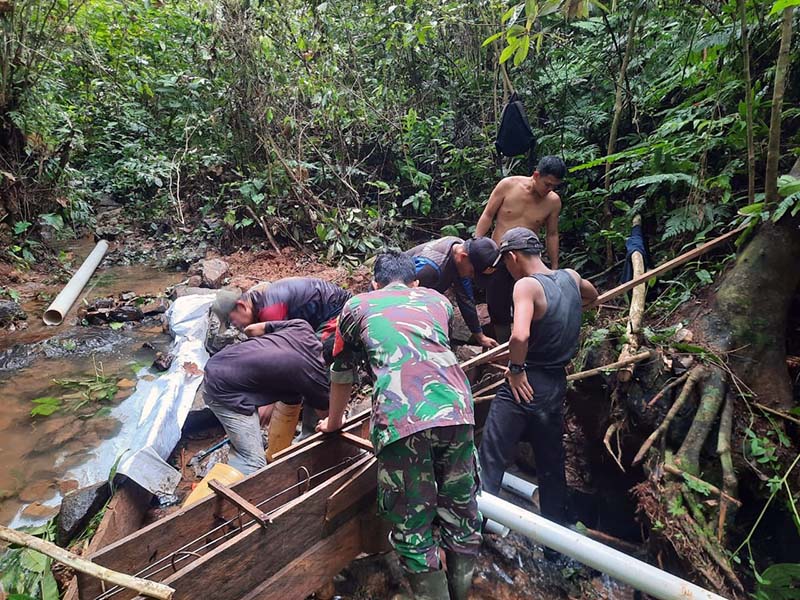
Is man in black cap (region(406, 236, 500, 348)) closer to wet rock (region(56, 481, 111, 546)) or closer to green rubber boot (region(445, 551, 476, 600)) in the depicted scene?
green rubber boot (region(445, 551, 476, 600))

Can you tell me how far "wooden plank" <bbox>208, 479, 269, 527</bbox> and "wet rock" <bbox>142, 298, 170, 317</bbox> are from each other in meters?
4.13

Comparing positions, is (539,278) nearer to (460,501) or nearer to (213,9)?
(460,501)

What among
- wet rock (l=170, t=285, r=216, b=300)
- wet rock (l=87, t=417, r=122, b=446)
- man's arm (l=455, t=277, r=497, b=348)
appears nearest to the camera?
wet rock (l=87, t=417, r=122, b=446)

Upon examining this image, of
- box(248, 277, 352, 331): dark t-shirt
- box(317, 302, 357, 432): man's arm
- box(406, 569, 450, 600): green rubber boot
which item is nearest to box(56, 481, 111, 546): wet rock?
box(317, 302, 357, 432): man's arm

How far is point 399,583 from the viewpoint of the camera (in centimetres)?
250

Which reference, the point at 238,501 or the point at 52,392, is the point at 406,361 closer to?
the point at 238,501

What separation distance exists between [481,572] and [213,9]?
7.30 meters

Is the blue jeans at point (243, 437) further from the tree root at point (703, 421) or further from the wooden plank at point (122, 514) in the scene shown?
the tree root at point (703, 421)

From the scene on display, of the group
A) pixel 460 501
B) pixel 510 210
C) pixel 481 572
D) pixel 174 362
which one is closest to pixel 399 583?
pixel 481 572

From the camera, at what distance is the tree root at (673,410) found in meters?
2.85

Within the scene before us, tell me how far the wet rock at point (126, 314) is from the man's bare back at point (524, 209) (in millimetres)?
4061

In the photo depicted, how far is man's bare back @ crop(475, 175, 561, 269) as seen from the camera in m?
4.27

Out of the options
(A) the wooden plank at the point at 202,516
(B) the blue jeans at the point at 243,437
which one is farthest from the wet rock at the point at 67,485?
(A) the wooden plank at the point at 202,516

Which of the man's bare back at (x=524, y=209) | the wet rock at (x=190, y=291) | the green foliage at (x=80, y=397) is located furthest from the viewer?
the wet rock at (x=190, y=291)
